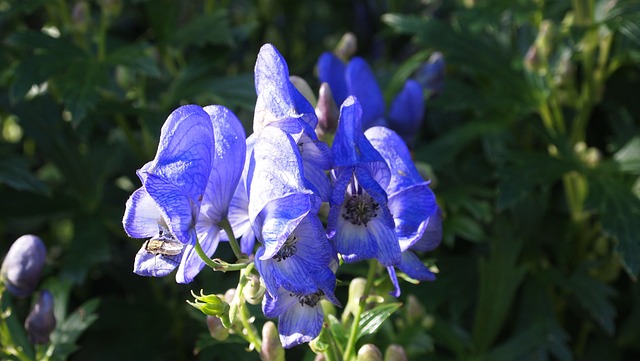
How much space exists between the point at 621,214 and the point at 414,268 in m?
0.77

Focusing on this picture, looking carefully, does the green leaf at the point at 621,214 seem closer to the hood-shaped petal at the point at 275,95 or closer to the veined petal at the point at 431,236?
the veined petal at the point at 431,236

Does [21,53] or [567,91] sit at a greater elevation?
[21,53]

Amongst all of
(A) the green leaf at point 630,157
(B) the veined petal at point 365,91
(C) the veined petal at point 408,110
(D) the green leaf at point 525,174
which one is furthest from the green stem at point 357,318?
(A) the green leaf at point 630,157

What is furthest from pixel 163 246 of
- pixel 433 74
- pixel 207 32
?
pixel 207 32

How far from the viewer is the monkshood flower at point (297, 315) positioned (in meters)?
1.01

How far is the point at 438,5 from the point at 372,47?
240 millimetres

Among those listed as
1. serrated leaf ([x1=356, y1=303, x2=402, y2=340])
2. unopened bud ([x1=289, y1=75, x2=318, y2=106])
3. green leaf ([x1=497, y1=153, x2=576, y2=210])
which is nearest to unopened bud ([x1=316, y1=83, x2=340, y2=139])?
unopened bud ([x1=289, y1=75, x2=318, y2=106])

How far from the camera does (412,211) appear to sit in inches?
42.1

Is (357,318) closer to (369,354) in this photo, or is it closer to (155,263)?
(369,354)

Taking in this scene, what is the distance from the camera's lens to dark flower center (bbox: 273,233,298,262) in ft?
3.14

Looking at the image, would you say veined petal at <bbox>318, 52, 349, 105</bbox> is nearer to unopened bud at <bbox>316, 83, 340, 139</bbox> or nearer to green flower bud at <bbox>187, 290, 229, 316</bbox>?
unopened bud at <bbox>316, 83, 340, 139</bbox>

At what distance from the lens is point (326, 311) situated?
1.21 meters

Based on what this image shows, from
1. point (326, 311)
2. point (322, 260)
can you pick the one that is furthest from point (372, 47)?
point (322, 260)

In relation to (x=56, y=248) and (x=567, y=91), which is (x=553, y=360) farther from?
(x=56, y=248)
